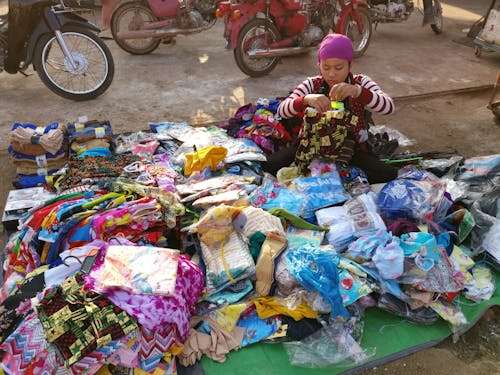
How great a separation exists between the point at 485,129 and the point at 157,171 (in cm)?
368

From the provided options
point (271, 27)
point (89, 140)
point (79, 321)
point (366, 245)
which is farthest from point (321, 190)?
point (271, 27)

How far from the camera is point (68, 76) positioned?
194 inches

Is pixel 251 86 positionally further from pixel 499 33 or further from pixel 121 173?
Answer: pixel 499 33

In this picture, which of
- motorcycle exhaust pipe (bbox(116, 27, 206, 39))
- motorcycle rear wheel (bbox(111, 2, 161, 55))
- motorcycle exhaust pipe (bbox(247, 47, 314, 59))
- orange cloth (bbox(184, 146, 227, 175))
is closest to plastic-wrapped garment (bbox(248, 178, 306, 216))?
orange cloth (bbox(184, 146, 227, 175))

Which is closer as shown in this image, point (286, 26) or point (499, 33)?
point (286, 26)

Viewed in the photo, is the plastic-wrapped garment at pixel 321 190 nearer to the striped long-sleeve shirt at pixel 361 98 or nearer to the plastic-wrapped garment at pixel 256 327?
the striped long-sleeve shirt at pixel 361 98

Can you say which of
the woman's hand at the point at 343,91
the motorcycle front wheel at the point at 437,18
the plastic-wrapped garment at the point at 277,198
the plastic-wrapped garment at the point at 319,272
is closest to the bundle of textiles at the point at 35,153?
the plastic-wrapped garment at the point at 277,198

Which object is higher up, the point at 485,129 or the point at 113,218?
the point at 113,218

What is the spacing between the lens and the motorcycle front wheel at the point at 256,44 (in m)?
5.28

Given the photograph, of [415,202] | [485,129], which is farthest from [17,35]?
[485,129]

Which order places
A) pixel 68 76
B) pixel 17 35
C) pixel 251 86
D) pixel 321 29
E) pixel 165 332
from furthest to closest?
pixel 321 29
pixel 251 86
pixel 68 76
pixel 17 35
pixel 165 332

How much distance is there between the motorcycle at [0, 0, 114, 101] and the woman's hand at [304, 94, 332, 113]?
277cm

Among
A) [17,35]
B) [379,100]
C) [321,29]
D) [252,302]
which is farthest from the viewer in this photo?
[321,29]

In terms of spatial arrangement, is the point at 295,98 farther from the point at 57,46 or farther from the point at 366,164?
the point at 57,46
